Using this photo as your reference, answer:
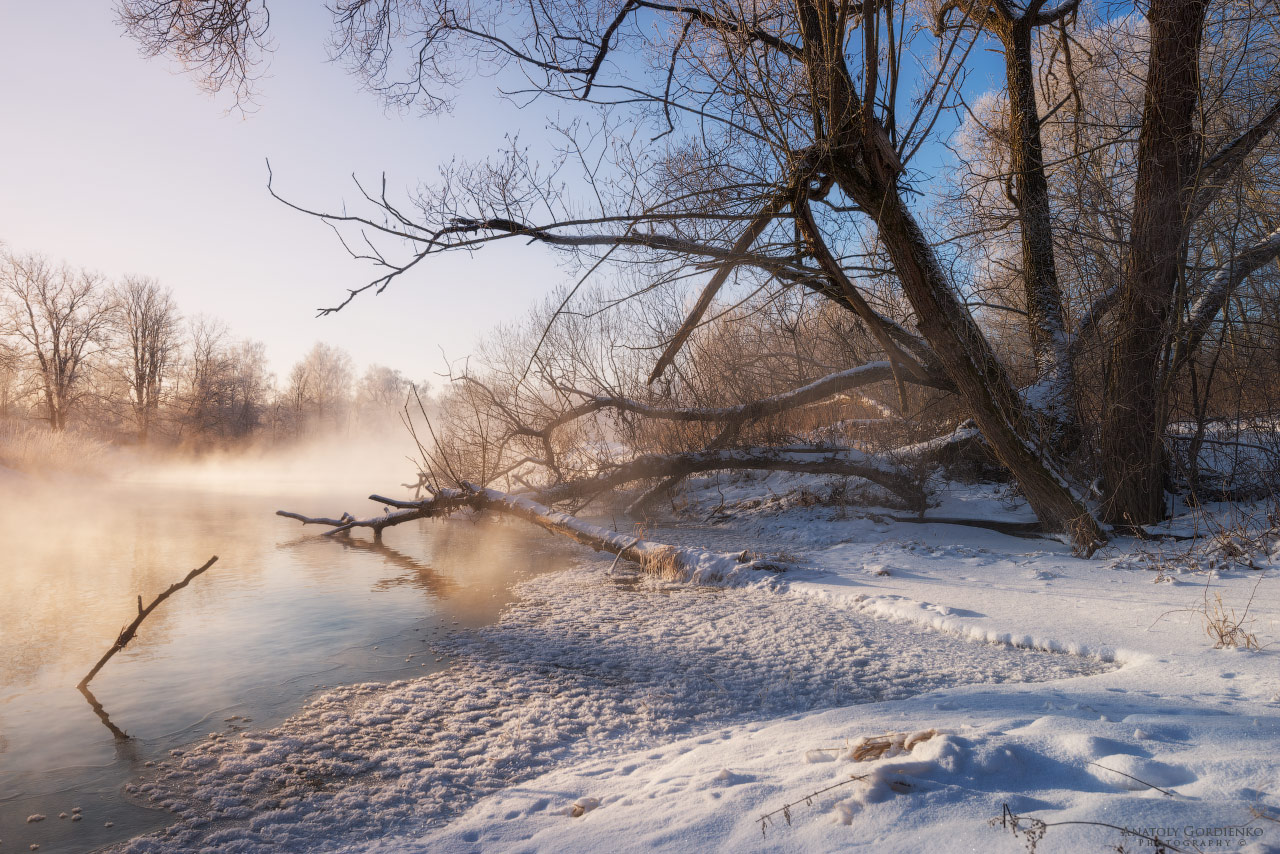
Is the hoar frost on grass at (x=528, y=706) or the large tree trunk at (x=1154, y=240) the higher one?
the large tree trunk at (x=1154, y=240)

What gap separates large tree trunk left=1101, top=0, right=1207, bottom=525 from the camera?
5770mm

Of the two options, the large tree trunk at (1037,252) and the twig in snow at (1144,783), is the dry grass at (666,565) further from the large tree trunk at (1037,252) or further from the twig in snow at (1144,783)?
the twig in snow at (1144,783)

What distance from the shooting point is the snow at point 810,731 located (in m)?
1.94

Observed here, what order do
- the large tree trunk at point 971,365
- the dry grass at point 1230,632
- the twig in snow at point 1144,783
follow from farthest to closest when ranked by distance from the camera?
1. the large tree trunk at point 971,365
2. the dry grass at point 1230,632
3. the twig in snow at point 1144,783

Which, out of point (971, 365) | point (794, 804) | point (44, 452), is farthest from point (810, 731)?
point (44, 452)

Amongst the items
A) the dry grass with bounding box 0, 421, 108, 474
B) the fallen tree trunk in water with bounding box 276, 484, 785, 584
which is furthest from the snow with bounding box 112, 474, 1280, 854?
the dry grass with bounding box 0, 421, 108, 474

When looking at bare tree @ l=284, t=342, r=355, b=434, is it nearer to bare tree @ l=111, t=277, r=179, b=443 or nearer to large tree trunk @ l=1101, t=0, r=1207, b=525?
bare tree @ l=111, t=277, r=179, b=443

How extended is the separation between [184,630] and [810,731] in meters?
5.22

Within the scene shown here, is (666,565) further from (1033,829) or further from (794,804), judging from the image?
(1033,829)

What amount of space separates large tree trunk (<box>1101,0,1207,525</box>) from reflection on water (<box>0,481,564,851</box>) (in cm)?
609

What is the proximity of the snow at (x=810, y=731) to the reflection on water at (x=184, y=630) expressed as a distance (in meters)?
0.34

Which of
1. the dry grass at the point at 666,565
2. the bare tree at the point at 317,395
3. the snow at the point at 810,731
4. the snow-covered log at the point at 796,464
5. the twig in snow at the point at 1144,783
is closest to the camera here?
the twig in snow at the point at 1144,783

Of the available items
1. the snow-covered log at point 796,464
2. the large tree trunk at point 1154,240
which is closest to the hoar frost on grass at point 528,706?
the large tree trunk at point 1154,240

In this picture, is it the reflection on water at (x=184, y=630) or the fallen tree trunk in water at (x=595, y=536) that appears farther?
the fallen tree trunk in water at (x=595, y=536)
